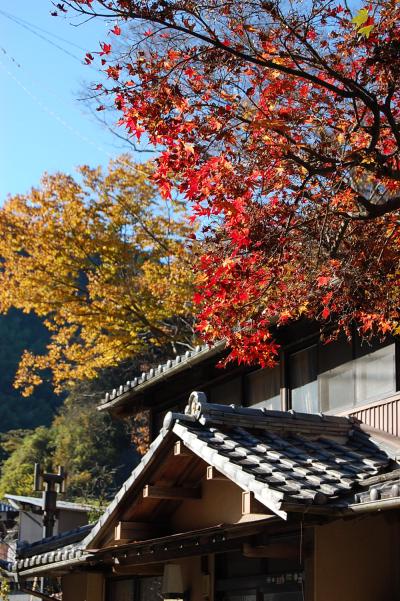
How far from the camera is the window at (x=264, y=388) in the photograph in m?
14.5

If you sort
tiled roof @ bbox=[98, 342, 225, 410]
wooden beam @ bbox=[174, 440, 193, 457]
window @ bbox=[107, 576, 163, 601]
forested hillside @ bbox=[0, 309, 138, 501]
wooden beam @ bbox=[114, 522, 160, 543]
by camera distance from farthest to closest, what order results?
forested hillside @ bbox=[0, 309, 138, 501] < tiled roof @ bbox=[98, 342, 225, 410] < window @ bbox=[107, 576, 163, 601] < wooden beam @ bbox=[114, 522, 160, 543] < wooden beam @ bbox=[174, 440, 193, 457]

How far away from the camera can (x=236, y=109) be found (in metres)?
9.77

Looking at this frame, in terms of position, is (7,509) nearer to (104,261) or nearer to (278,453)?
(104,261)

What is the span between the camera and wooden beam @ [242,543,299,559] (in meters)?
10.3

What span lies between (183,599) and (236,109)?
22.0 ft

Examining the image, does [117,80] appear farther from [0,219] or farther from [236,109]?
[0,219]

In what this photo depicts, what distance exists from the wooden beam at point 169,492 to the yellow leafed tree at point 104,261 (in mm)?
10905

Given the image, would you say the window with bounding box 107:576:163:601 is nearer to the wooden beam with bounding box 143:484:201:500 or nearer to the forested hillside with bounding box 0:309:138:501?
the wooden beam with bounding box 143:484:201:500

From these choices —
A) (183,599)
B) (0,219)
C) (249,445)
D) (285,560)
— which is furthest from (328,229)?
(0,219)

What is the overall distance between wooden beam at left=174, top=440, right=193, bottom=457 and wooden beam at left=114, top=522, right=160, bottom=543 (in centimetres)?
171

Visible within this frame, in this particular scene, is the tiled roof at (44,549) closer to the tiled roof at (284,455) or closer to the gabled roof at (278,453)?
the tiled roof at (284,455)

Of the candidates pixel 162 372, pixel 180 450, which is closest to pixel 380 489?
pixel 180 450

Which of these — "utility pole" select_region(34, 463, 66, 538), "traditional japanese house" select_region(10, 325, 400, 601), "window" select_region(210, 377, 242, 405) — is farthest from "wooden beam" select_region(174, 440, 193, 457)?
"utility pole" select_region(34, 463, 66, 538)

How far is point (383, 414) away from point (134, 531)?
3694mm
